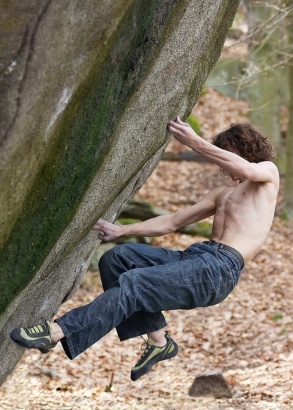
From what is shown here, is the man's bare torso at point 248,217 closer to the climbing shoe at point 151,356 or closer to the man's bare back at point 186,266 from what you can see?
the man's bare back at point 186,266

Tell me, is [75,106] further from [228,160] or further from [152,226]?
[152,226]

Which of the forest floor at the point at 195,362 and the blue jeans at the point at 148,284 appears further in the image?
the forest floor at the point at 195,362

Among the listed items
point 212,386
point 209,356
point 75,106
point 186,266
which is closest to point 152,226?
point 186,266

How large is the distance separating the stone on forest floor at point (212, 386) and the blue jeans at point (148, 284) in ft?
13.4

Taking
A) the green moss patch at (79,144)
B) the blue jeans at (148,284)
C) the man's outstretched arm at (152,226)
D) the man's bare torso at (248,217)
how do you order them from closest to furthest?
the green moss patch at (79,144) < the blue jeans at (148,284) < the man's bare torso at (248,217) < the man's outstretched arm at (152,226)

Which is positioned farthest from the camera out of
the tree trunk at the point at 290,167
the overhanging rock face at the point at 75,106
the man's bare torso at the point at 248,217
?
the tree trunk at the point at 290,167

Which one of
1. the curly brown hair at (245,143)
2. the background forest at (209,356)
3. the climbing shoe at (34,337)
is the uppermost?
the climbing shoe at (34,337)

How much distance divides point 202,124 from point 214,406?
16.0 metres

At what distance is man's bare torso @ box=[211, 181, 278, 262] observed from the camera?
5891 millimetres

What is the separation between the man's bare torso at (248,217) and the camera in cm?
589

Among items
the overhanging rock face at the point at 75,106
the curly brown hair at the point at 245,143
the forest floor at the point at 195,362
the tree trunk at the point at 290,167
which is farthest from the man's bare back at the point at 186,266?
the tree trunk at the point at 290,167

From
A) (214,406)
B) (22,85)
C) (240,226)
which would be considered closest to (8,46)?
(22,85)

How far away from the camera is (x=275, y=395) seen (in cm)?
939

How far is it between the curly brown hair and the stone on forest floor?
472 centimetres
